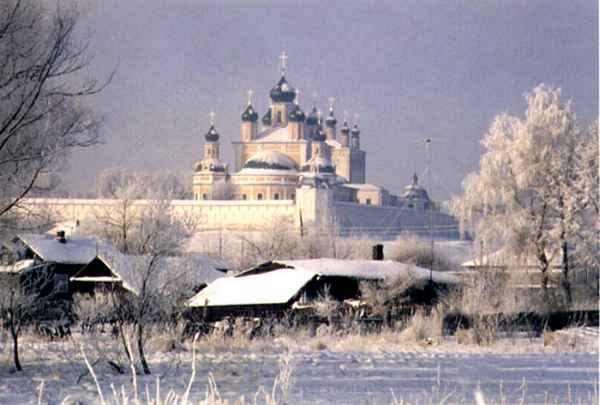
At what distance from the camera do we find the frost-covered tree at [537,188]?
32.5m

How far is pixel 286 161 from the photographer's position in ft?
425

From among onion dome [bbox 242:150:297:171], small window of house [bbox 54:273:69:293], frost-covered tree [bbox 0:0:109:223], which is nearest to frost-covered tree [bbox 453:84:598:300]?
small window of house [bbox 54:273:69:293]

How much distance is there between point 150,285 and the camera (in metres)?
15.1

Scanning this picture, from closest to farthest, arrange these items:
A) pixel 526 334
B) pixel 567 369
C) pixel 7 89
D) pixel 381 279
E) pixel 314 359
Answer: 1. pixel 7 89
2. pixel 567 369
3. pixel 314 359
4. pixel 526 334
5. pixel 381 279

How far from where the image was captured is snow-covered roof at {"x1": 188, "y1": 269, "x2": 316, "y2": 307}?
27281mm

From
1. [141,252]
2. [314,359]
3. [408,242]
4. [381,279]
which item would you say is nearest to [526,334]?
[381,279]

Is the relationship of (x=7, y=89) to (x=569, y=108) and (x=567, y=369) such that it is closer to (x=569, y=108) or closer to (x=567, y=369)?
(x=567, y=369)

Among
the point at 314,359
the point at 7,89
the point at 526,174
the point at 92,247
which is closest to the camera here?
the point at 7,89

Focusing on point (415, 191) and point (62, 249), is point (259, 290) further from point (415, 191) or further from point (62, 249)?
point (415, 191)

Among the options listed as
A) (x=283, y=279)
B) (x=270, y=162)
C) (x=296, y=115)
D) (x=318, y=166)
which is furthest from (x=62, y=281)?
(x=296, y=115)

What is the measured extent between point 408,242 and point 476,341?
142ft

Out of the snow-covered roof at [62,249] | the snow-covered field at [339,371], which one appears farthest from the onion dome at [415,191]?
the snow-covered field at [339,371]

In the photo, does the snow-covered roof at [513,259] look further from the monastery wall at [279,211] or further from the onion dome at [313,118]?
the onion dome at [313,118]

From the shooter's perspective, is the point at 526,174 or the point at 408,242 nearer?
the point at 526,174
